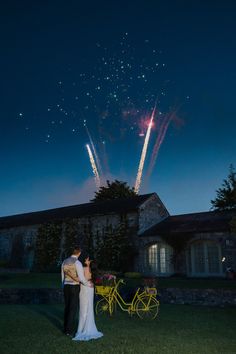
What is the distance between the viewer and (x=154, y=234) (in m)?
27.5

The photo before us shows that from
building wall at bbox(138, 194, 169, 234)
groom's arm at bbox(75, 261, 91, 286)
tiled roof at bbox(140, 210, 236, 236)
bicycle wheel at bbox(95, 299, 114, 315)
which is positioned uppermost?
building wall at bbox(138, 194, 169, 234)

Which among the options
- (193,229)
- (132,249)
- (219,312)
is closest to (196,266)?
(193,229)

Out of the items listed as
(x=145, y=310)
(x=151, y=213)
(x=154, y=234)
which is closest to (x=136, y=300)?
(x=145, y=310)

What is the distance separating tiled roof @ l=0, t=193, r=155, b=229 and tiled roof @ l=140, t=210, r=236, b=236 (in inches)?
103

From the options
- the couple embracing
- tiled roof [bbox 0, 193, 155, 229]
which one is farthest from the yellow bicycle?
tiled roof [bbox 0, 193, 155, 229]

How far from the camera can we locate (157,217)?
1225 inches

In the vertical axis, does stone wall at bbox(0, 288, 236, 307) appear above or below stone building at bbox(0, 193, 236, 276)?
below

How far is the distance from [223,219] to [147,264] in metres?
6.71

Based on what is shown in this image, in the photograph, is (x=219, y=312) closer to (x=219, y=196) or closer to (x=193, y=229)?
(x=193, y=229)

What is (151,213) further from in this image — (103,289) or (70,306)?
(70,306)

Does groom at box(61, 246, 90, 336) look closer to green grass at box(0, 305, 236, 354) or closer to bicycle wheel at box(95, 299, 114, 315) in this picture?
green grass at box(0, 305, 236, 354)

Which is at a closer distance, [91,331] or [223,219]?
[91,331]

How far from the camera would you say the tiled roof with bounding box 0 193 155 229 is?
30.7m

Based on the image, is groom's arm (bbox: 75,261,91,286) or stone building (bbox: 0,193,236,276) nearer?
groom's arm (bbox: 75,261,91,286)
